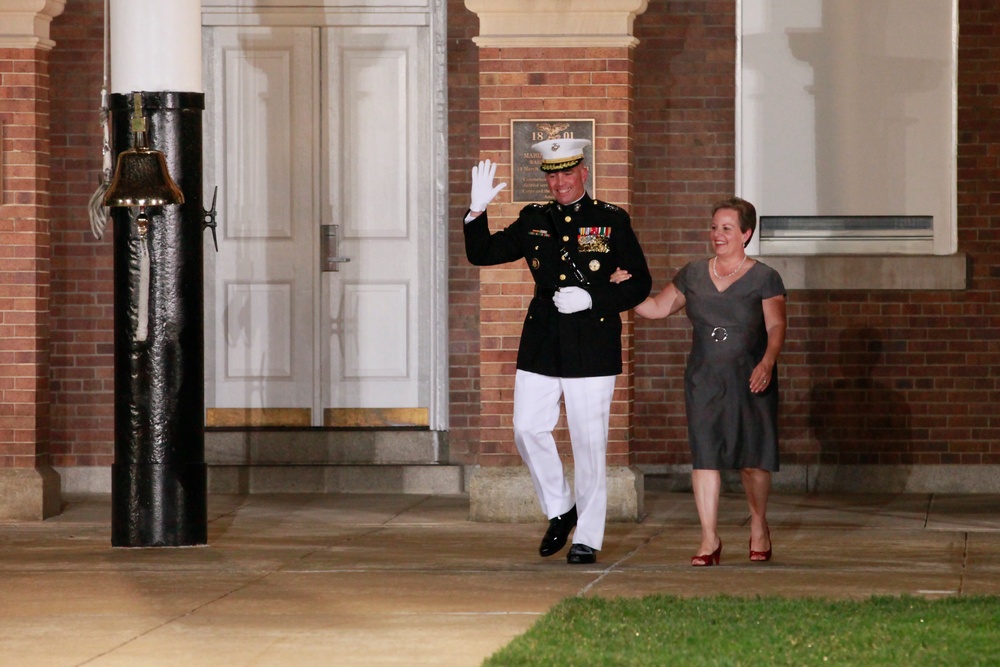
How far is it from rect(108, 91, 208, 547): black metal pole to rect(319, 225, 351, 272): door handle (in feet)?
8.50

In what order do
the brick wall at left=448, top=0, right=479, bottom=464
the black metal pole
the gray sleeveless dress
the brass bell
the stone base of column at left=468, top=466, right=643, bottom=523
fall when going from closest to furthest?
the gray sleeveless dress
the brass bell
the black metal pole
the stone base of column at left=468, top=466, right=643, bottom=523
the brick wall at left=448, top=0, right=479, bottom=464

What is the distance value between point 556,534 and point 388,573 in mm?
872

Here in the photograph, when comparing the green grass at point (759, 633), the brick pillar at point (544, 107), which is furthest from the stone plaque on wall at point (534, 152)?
the green grass at point (759, 633)

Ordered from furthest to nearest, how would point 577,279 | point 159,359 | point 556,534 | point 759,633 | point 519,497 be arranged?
point 519,497 → point 159,359 → point 556,534 → point 577,279 → point 759,633

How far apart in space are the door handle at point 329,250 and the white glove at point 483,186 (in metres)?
3.30

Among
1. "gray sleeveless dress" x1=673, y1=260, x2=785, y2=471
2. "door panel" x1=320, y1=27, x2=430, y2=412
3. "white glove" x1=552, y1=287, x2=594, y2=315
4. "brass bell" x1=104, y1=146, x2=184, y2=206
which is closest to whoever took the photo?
"white glove" x1=552, y1=287, x2=594, y2=315

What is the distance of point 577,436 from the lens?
8094mm

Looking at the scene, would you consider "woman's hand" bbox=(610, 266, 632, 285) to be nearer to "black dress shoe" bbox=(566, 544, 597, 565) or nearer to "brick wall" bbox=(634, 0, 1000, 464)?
"black dress shoe" bbox=(566, 544, 597, 565)

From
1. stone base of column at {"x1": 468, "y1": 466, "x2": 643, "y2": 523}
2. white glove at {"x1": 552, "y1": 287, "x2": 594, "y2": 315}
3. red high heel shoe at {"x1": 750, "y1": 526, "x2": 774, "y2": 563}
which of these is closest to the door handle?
stone base of column at {"x1": 468, "y1": 466, "x2": 643, "y2": 523}

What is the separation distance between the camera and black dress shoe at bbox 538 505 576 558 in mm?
8180

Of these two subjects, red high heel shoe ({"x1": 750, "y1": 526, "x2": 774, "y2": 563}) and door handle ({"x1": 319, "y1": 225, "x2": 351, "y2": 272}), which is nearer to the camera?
red high heel shoe ({"x1": 750, "y1": 526, "x2": 774, "y2": 563})

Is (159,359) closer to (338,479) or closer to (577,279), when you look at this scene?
(577,279)

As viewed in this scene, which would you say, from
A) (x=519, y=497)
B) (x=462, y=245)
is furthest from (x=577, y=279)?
(x=462, y=245)

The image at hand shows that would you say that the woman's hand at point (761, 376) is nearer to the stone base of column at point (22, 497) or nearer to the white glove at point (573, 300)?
the white glove at point (573, 300)
